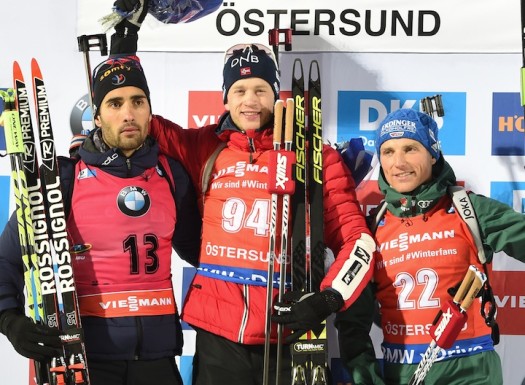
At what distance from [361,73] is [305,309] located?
150cm

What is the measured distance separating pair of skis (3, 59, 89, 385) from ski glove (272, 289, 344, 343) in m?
0.75

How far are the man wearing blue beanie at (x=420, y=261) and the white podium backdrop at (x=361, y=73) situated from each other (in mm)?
770

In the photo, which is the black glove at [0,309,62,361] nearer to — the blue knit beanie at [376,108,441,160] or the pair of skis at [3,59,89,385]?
the pair of skis at [3,59,89,385]

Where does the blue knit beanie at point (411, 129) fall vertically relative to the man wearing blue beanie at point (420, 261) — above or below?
above

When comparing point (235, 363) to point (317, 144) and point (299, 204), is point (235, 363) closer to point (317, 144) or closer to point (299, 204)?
point (299, 204)

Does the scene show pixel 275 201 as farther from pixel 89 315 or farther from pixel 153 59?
pixel 153 59

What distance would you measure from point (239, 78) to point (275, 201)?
0.56m

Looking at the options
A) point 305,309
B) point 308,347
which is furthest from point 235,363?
point 305,309

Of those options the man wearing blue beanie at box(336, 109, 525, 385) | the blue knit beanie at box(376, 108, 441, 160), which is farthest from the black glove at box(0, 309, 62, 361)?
the blue knit beanie at box(376, 108, 441, 160)

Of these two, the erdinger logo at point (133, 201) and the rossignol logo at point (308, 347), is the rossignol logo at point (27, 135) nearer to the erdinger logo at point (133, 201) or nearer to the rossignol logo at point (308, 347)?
the erdinger logo at point (133, 201)

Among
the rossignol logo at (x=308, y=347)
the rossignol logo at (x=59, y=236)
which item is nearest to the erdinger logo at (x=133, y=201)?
the rossignol logo at (x=59, y=236)

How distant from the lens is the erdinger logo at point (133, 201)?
3.17 meters

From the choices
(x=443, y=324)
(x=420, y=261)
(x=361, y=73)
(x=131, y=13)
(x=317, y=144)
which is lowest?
(x=443, y=324)

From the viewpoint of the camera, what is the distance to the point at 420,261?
3.14 meters
